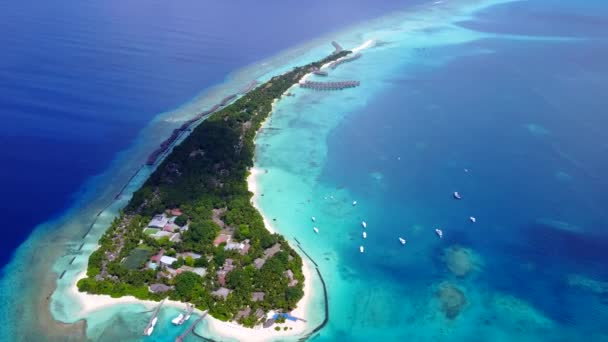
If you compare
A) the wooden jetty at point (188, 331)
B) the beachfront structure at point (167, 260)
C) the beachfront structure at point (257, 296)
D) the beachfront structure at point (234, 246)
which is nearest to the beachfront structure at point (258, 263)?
the beachfront structure at point (234, 246)

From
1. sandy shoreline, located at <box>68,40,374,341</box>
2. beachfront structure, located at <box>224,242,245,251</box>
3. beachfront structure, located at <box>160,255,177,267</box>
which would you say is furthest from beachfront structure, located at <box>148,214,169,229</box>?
sandy shoreline, located at <box>68,40,374,341</box>

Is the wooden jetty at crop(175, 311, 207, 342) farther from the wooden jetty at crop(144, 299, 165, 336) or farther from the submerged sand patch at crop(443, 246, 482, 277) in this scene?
the submerged sand patch at crop(443, 246, 482, 277)

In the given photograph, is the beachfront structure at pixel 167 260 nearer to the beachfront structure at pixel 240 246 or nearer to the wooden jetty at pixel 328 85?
the beachfront structure at pixel 240 246

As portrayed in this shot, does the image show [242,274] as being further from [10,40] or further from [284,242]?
[10,40]

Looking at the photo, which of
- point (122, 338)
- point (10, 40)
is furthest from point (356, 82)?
point (10, 40)

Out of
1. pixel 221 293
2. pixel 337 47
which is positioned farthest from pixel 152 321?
pixel 337 47

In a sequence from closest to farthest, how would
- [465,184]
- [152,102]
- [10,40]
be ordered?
1. [465,184]
2. [152,102]
3. [10,40]
